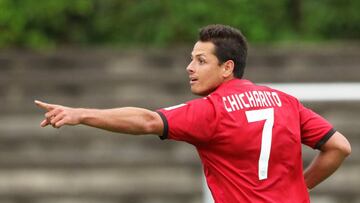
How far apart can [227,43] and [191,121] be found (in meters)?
0.51

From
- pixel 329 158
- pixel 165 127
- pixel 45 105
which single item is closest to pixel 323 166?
pixel 329 158

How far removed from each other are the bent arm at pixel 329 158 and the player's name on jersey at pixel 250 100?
462 mm

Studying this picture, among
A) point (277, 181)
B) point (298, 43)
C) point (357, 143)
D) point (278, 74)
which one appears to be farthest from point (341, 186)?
point (277, 181)

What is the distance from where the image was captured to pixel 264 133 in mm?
6195

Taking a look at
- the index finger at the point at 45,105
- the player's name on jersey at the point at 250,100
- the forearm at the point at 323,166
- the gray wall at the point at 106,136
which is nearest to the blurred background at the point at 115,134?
Answer: the gray wall at the point at 106,136

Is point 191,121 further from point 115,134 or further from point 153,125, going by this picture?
point 115,134

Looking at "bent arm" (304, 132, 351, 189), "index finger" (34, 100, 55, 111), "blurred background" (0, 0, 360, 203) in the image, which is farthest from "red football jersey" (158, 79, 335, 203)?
"blurred background" (0, 0, 360, 203)

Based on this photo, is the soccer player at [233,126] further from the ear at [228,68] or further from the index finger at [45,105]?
the index finger at [45,105]

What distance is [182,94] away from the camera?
36.2 feet

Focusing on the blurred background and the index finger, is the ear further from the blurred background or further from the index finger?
the blurred background

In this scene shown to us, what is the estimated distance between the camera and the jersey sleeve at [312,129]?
646 cm

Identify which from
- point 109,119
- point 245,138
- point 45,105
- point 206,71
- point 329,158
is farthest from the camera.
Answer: point 329,158

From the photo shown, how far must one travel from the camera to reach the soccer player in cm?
610

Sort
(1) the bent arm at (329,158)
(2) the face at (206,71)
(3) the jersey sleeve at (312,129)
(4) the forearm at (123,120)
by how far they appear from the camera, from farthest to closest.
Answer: (1) the bent arm at (329,158) → (3) the jersey sleeve at (312,129) → (2) the face at (206,71) → (4) the forearm at (123,120)
